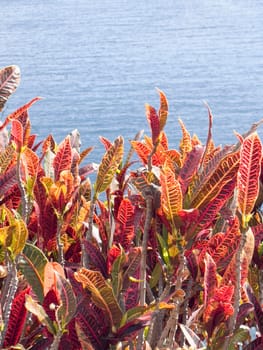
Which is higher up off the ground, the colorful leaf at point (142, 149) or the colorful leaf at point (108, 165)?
the colorful leaf at point (108, 165)

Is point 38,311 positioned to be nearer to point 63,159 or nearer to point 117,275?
point 117,275

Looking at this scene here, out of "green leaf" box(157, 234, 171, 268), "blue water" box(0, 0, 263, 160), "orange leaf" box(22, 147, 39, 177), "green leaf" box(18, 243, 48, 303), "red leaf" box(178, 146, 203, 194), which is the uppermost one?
"red leaf" box(178, 146, 203, 194)

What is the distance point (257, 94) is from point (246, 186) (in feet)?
15.2

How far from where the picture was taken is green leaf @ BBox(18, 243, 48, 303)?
94 centimetres

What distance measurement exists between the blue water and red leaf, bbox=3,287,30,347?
3.43 meters

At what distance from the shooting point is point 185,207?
978mm

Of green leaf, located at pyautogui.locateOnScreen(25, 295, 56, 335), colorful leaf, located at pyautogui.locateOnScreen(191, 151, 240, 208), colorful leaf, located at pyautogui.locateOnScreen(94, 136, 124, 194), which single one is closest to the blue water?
colorful leaf, located at pyautogui.locateOnScreen(94, 136, 124, 194)

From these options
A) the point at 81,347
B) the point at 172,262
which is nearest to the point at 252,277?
the point at 172,262

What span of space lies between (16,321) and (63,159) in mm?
318

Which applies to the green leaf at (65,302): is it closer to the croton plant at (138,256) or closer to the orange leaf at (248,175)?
the croton plant at (138,256)

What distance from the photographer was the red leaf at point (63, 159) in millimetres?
1188

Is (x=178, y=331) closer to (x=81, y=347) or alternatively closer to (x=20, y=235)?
(x=81, y=347)

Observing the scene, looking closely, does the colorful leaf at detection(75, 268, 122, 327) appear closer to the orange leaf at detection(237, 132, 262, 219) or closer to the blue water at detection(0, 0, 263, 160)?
the orange leaf at detection(237, 132, 262, 219)

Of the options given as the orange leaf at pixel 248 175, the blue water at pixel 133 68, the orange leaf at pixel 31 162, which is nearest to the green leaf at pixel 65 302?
the orange leaf at pixel 248 175
